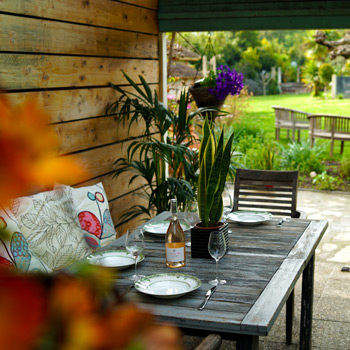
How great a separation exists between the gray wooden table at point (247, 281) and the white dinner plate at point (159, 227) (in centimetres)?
3

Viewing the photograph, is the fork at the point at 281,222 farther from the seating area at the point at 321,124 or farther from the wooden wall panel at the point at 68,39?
the seating area at the point at 321,124

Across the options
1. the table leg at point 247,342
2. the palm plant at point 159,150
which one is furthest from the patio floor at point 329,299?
the table leg at point 247,342

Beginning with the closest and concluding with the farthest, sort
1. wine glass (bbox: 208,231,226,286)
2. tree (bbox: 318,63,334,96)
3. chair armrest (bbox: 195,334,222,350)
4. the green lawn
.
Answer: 1. chair armrest (bbox: 195,334,222,350)
2. wine glass (bbox: 208,231,226,286)
3. the green lawn
4. tree (bbox: 318,63,334,96)

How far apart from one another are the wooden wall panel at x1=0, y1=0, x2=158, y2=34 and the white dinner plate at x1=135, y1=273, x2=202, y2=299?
177 centimetres

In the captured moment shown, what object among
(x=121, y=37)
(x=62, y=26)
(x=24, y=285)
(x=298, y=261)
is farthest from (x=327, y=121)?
(x=24, y=285)

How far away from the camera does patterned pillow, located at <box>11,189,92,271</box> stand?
2814 millimetres

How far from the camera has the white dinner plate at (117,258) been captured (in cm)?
236

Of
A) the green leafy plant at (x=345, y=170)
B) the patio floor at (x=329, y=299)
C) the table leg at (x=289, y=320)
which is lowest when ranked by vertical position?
the patio floor at (x=329, y=299)

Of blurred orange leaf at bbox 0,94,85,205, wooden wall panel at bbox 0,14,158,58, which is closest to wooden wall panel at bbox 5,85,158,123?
wooden wall panel at bbox 0,14,158,58

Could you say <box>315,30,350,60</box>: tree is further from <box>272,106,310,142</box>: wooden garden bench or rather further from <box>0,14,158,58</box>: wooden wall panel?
<box>0,14,158,58</box>: wooden wall panel

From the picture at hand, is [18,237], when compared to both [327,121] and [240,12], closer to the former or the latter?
[240,12]

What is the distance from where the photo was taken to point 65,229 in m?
3.03

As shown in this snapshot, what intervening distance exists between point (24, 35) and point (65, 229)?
45.0 inches

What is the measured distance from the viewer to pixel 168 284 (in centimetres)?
212
